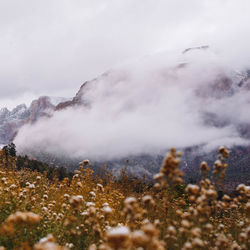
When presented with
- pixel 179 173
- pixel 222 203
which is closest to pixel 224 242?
pixel 222 203

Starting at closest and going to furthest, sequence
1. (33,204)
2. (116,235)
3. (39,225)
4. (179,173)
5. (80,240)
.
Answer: (116,235) < (179,173) < (80,240) < (39,225) < (33,204)

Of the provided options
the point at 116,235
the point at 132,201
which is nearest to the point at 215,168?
the point at 132,201

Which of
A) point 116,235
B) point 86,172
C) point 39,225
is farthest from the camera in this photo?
point 86,172

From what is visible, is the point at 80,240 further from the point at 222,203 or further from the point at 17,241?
the point at 222,203

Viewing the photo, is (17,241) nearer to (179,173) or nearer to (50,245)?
(50,245)

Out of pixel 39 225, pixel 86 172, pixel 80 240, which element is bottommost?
pixel 80 240

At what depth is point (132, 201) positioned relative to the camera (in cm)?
228

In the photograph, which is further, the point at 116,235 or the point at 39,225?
the point at 39,225

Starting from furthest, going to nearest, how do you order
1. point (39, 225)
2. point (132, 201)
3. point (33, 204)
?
point (33, 204)
point (39, 225)
point (132, 201)

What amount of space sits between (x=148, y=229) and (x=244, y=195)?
7.40 feet

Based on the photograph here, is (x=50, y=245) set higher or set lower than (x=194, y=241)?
higher

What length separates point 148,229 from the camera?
5.91 feet

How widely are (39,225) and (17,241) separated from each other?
1.35 m

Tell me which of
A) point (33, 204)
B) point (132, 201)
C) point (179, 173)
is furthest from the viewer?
point (33, 204)
